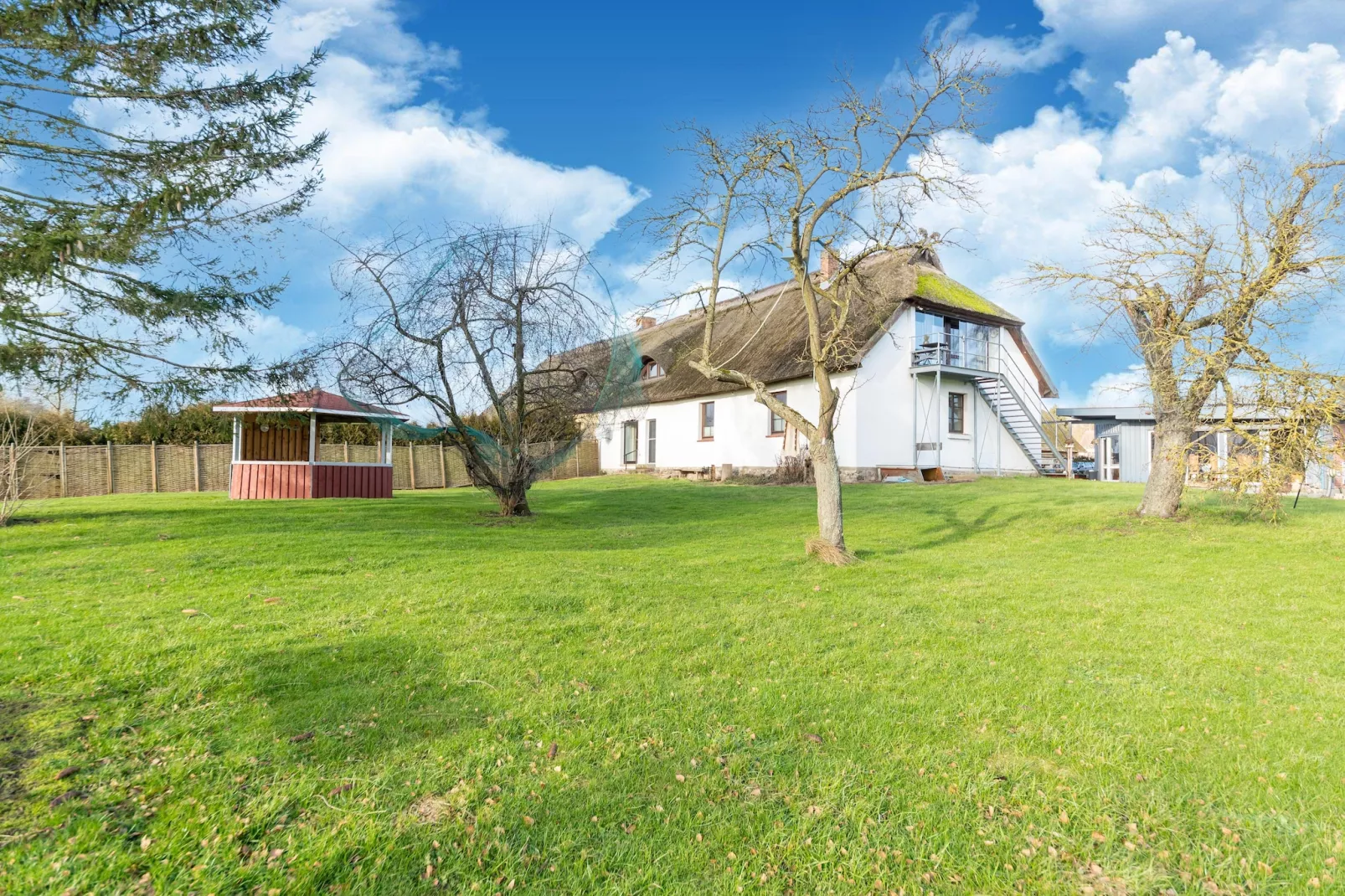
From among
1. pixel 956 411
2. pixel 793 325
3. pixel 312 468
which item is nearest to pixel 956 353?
pixel 956 411

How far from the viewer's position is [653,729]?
13.4 ft

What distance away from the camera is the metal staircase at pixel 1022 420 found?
24062mm

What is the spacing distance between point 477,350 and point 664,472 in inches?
664

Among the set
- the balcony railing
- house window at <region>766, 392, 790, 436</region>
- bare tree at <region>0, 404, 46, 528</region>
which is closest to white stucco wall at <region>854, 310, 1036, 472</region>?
the balcony railing

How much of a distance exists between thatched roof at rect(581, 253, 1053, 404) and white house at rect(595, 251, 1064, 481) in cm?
7

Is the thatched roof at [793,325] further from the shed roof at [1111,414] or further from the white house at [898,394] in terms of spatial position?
the shed roof at [1111,414]

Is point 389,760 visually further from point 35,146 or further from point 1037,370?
point 1037,370

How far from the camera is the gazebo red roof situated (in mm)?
11453

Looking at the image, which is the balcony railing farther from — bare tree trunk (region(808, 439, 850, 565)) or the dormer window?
bare tree trunk (region(808, 439, 850, 565))

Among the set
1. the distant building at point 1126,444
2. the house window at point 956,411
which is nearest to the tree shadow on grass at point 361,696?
the house window at point 956,411

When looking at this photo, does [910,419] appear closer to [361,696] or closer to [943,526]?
[943,526]

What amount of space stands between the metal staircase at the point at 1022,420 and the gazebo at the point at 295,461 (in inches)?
752

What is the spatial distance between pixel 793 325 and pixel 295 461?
16950 mm

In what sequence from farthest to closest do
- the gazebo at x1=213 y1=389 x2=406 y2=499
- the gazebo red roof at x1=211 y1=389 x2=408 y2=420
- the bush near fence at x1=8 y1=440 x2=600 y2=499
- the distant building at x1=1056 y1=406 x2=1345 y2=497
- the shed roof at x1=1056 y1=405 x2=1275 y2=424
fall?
the shed roof at x1=1056 y1=405 x2=1275 y2=424 < the distant building at x1=1056 y1=406 x2=1345 y2=497 < the bush near fence at x1=8 y1=440 x2=600 y2=499 < the gazebo at x1=213 y1=389 x2=406 y2=499 < the gazebo red roof at x1=211 y1=389 x2=408 y2=420
